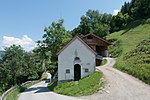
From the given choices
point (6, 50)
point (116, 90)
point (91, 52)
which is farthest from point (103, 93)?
point (6, 50)

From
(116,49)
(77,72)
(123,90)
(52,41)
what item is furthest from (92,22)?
(123,90)

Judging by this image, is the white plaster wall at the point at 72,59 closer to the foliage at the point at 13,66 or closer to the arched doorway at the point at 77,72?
the arched doorway at the point at 77,72

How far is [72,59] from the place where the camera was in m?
38.4

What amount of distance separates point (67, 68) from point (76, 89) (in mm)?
8867

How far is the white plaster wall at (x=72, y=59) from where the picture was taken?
3797cm

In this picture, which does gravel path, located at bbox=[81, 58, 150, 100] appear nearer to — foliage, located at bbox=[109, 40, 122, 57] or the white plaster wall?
the white plaster wall

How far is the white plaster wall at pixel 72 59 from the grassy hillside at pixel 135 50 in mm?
5091

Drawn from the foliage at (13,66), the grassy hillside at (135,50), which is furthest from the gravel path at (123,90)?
the foliage at (13,66)

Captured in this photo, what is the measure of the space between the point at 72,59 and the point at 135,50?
17.0m

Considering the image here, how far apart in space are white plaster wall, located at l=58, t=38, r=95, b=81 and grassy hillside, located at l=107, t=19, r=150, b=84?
5.09m

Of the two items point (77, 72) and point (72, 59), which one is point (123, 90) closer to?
point (72, 59)

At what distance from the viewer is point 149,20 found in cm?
8606

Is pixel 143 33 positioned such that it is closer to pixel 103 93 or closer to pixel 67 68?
pixel 67 68

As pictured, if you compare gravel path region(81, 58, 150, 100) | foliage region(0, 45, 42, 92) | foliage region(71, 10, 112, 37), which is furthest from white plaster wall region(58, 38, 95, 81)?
foliage region(71, 10, 112, 37)
